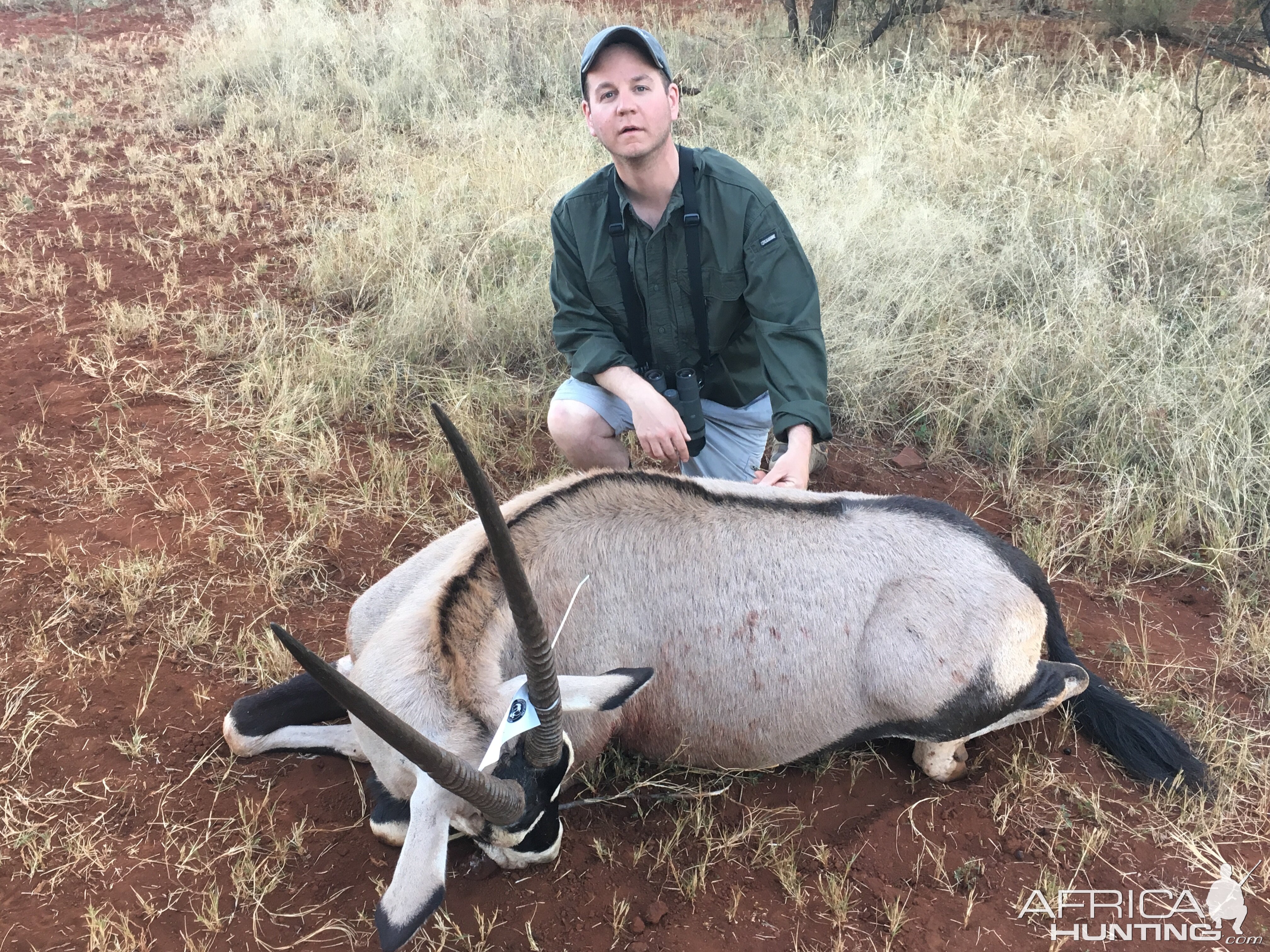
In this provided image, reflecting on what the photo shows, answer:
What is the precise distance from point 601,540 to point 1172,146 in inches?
235

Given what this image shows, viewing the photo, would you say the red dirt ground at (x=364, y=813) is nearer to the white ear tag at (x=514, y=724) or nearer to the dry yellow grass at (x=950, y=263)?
the white ear tag at (x=514, y=724)

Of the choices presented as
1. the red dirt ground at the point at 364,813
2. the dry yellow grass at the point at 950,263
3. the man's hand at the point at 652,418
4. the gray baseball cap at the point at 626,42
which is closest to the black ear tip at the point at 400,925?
the red dirt ground at the point at 364,813

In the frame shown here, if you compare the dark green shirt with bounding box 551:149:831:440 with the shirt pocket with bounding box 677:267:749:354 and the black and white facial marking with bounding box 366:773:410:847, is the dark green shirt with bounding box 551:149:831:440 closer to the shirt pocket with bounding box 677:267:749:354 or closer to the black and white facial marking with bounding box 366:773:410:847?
the shirt pocket with bounding box 677:267:749:354

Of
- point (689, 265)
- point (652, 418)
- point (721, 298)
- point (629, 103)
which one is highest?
point (629, 103)

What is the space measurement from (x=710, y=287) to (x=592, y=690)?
1916mm

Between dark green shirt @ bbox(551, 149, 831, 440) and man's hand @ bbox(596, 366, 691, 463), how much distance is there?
5.4 inches

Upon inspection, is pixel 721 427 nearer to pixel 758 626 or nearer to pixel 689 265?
pixel 689 265

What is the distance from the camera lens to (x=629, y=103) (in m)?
3.31

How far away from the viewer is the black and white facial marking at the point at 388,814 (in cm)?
240

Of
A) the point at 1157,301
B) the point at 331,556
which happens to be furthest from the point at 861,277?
the point at 331,556

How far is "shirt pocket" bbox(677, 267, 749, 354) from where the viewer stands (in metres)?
3.61

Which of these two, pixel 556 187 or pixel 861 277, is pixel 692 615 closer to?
pixel 861 277

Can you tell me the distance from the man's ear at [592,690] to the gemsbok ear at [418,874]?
1.00 feet

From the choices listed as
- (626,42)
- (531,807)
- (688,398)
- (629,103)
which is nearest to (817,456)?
(688,398)
